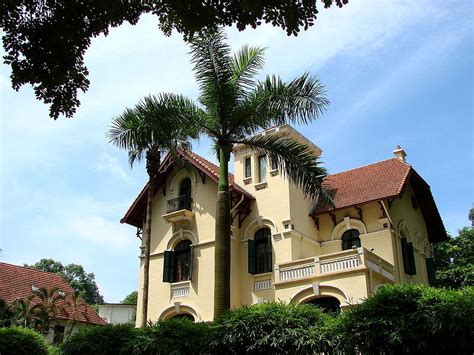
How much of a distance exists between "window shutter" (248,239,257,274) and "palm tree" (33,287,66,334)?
12.5 m

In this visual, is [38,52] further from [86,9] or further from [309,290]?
[309,290]

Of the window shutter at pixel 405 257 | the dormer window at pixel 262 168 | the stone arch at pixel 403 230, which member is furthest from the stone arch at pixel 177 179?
the window shutter at pixel 405 257

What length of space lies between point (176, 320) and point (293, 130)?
1199 centimetres

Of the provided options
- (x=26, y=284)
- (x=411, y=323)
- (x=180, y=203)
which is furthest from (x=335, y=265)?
(x=26, y=284)

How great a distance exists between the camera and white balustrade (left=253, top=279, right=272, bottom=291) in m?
21.1

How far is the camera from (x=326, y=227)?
2262 centimetres

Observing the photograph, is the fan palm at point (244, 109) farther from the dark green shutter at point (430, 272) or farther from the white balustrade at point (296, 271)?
the dark green shutter at point (430, 272)

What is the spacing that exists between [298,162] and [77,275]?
66.9m

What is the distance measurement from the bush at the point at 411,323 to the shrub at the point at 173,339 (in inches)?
145

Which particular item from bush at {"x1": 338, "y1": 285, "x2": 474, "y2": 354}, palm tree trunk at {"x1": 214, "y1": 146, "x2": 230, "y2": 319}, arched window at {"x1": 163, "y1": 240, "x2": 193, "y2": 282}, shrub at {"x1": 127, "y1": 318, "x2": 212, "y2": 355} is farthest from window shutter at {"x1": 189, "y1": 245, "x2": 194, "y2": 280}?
bush at {"x1": 338, "y1": 285, "x2": 474, "y2": 354}

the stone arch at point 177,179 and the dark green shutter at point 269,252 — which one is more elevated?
the stone arch at point 177,179

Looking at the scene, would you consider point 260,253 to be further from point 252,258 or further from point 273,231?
point 273,231

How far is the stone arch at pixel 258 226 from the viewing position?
2178 cm

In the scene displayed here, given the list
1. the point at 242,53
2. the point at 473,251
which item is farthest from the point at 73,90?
the point at 473,251
